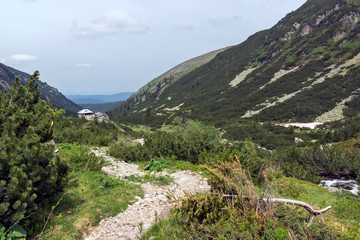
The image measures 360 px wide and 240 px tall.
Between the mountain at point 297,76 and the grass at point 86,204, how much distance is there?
155 feet

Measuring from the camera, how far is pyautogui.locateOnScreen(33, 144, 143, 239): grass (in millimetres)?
4410

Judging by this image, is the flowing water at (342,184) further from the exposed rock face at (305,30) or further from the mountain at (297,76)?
the exposed rock face at (305,30)

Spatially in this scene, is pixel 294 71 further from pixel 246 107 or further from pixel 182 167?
pixel 182 167

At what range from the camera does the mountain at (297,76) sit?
48156 millimetres

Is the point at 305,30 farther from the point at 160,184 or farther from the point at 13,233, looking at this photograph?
the point at 13,233

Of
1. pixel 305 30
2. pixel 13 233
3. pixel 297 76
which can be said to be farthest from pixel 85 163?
pixel 305 30

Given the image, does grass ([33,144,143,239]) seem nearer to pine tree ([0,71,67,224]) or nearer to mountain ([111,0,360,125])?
pine tree ([0,71,67,224])

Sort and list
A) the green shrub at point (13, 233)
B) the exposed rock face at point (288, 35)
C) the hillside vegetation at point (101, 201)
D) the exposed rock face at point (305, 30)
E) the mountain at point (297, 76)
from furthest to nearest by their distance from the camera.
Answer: the exposed rock face at point (288, 35)
the exposed rock face at point (305, 30)
the mountain at point (297, 76)
the green shrub at point (13, 233)
the hillside vegetation at point (101, 201)

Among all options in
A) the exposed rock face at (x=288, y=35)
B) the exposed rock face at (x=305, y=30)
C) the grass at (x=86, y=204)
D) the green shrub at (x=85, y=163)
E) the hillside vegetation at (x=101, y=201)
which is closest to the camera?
the hillside vegetation at (x=101, y=201)

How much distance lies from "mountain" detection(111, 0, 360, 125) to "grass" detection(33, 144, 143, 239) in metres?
47.1

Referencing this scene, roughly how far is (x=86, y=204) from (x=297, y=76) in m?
72.5

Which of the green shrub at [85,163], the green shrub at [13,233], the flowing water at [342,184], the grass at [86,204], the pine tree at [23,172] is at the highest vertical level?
the pine tree at [23,172]

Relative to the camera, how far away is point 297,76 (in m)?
64.6

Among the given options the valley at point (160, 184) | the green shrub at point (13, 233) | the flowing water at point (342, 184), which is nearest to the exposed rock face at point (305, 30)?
the valley at point (160, 184)
